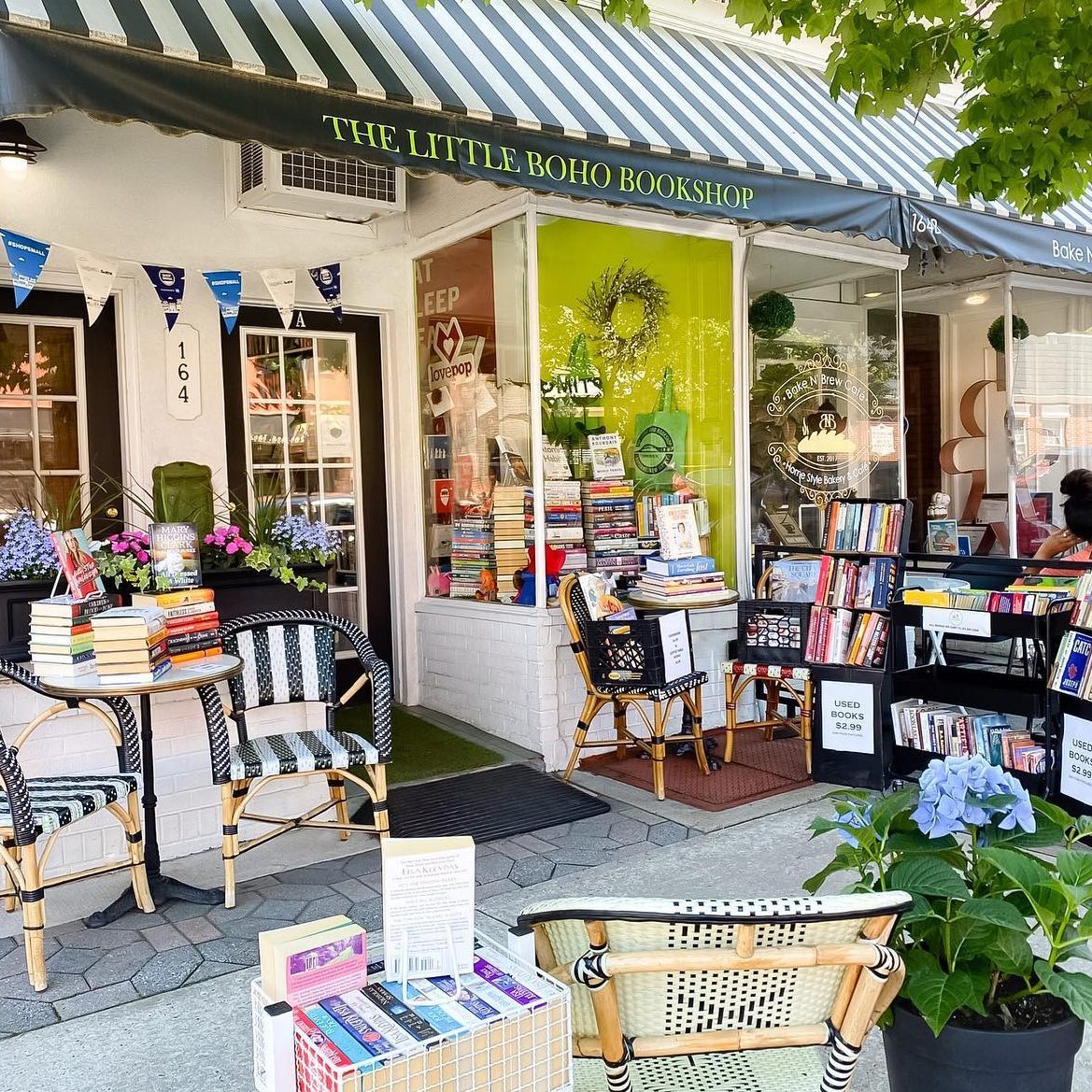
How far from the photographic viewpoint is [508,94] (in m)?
4.29

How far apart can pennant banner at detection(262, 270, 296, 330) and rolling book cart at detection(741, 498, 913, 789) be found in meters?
3.06

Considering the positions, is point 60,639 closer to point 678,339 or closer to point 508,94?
point 508,94

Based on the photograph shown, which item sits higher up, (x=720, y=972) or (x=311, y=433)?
(x=311, y=433)

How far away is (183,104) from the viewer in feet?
11.2

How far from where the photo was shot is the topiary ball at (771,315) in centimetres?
642

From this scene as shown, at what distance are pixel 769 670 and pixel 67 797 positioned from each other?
10.5 ft

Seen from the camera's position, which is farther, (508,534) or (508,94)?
(508,534)

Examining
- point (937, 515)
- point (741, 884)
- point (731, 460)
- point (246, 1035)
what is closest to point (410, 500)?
point (731, 460)

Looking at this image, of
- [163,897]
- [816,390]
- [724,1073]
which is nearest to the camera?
[724,1073]

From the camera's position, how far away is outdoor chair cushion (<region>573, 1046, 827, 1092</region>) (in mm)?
1910

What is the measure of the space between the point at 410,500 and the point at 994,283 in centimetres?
511

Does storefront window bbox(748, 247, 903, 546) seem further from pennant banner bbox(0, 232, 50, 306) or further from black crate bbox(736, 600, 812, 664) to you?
pennant banner bbox(0, 232, 50, 306)

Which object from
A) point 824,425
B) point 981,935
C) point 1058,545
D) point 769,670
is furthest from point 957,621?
point 981,935

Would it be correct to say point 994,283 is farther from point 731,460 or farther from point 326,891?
point 326,891
